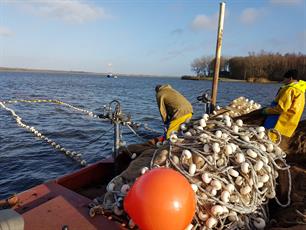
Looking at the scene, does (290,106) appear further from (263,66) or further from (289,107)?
(263,66)

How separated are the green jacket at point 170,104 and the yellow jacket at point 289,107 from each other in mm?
2262

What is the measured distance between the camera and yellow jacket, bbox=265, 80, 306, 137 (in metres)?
5.08

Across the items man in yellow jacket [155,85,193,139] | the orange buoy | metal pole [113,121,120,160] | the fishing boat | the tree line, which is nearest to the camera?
the orange buoy

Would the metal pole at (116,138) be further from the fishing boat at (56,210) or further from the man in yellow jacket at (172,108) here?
the man in yellow jacket at (172,108)

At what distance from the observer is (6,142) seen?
38.9 ft

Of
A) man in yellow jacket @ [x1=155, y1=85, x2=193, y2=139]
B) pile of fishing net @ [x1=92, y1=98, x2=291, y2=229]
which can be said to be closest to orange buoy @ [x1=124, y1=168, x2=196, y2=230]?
pile of fishing net @ [x1=92, y1=98, x2=291, y2=229]

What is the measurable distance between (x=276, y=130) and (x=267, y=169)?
108cm

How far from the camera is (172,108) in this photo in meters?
6.97

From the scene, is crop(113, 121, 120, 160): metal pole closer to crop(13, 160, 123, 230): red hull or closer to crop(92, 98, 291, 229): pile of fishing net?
crop(13, 160, 123, 230): red hull

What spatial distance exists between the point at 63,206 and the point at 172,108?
12.1 feet

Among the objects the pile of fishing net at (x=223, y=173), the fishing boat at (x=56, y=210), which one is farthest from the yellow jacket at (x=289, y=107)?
the fishing boat at (x=56, y=210)

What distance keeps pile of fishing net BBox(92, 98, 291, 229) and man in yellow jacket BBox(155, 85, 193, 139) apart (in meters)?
2.48

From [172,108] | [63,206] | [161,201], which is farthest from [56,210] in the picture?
[172,108]

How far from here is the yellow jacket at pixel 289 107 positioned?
5078 mm
